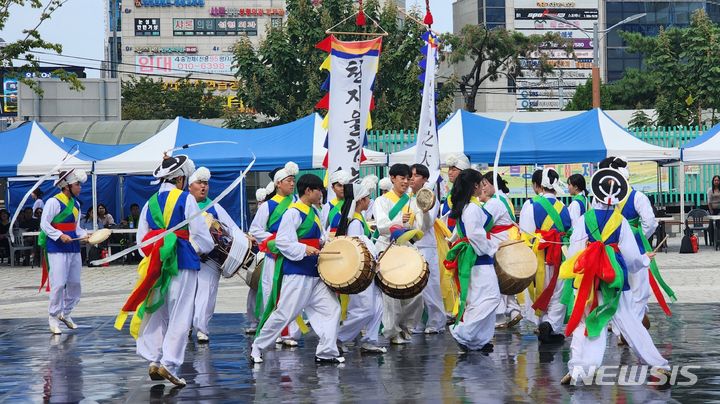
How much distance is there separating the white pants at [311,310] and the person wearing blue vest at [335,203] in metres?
1.02

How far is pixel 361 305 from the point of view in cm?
1191

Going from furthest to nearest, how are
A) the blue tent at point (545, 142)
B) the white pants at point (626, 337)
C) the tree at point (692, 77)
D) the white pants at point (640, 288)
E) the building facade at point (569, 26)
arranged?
the building facade at point (569, 26), the tree at point (692, 77), the blue tent at point (545, 142), the white pants at point (640, 288), the white pants at point (626, 337)

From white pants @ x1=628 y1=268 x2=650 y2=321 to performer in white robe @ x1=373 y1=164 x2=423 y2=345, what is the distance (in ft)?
8.52

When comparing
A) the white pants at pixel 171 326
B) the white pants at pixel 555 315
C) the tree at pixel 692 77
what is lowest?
the white pants at pixel 555 315

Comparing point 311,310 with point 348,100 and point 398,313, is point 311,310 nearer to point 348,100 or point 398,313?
point 398,313

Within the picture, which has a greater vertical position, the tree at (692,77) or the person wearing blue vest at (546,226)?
the tree at (692,77)

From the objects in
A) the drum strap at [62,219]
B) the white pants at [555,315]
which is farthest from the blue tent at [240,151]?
the white pants at [555,315]

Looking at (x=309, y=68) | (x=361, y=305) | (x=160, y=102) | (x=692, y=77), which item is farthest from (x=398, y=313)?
(x=160, y=102)

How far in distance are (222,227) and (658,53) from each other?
38596mm

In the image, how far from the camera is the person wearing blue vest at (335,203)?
12227 millimetres

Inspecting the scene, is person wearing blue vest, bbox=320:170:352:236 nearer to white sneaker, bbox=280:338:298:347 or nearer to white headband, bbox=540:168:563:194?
white sneaker, bbox=280:338:298:347

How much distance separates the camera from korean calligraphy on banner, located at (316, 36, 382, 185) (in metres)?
15.2

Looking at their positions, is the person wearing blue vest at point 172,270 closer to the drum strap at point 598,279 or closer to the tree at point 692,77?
the drum strap at point 598,279

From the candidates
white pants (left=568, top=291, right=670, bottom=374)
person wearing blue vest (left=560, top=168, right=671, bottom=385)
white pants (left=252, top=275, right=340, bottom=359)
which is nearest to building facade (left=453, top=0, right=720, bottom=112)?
white pants (left=252, top=275, right=340, bottom=359)
